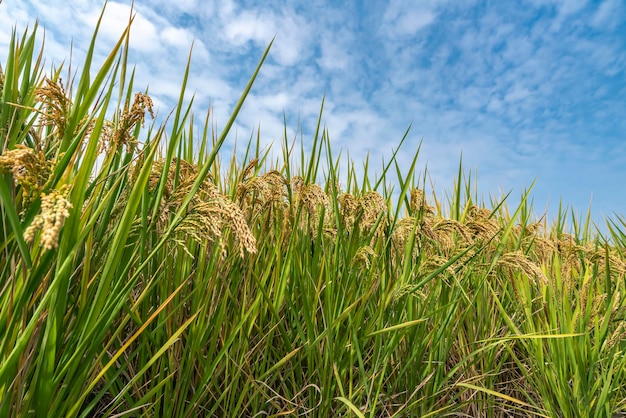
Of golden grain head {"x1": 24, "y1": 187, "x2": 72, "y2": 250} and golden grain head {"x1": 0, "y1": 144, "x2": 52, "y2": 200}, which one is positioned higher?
golden grain head {"x1": 0, "y1": 144, "x2": 52, "y2": 200}

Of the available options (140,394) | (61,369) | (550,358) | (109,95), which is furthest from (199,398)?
(550,358)

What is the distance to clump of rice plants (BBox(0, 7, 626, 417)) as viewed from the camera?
1065mm

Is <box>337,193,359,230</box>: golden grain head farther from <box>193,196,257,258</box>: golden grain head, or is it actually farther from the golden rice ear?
the golden rice ear

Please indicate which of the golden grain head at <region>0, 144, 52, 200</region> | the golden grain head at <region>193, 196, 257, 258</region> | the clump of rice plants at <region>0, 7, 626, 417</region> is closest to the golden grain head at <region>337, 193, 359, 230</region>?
the clump of rice plants at <region>0, 7, 626, 417</region>

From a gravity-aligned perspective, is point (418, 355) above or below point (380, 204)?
below

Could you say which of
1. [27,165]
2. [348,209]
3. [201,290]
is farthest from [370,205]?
[27,165]

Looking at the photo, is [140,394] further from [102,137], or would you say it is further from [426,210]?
[426,210]

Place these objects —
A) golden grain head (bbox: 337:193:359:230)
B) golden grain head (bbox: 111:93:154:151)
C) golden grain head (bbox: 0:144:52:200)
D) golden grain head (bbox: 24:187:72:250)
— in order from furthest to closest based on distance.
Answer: golden grain head (bbox: 337:193:359:230) → golden grain head (bbox: 111:93:154:151) → golden grain head (bbox: 0:144:52:200) → golden grain head (bbox: 24:187:72:250)

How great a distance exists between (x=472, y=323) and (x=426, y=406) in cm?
73

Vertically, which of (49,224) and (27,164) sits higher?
(27,164)

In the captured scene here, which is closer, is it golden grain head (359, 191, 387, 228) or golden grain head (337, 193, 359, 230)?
golden grain head (359, 191, 387, 228)

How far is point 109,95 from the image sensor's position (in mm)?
1396

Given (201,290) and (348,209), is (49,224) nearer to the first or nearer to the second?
(201,290)

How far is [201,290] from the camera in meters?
1.71
